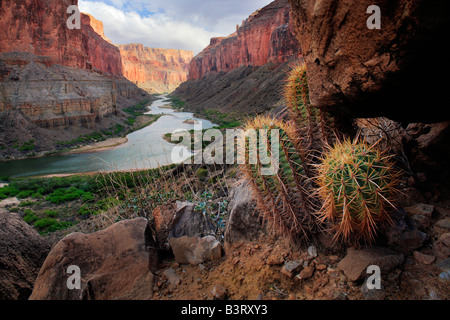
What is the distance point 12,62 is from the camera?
96.6 ft

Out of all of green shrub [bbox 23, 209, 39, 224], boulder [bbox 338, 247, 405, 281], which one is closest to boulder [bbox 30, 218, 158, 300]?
boulder [bbox 338, 247, 405, 281]

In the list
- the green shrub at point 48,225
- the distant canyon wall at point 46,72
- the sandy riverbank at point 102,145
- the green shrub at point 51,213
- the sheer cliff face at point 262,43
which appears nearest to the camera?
the green shrub at point 48,225

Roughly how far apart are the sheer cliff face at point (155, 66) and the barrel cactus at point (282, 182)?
13592 centimetres

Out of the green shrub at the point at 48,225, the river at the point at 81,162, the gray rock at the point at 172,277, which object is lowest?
the green shrub at the point at 48,225

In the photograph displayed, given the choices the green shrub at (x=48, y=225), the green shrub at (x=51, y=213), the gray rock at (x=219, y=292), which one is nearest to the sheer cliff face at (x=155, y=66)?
the green shrub at (x=51, y=213)

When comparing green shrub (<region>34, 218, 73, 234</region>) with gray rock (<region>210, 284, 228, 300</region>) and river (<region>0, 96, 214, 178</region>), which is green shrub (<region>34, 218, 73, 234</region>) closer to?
river (<region>0, 96, 214, 178</region>)

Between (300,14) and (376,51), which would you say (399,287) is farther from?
(300,14)

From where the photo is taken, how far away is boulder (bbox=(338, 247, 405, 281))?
2.09 metres

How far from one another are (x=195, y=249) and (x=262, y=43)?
57.6 meters

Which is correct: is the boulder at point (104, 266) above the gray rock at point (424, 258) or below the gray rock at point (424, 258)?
below

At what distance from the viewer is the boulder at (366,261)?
209cm

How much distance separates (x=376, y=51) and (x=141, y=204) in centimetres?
391

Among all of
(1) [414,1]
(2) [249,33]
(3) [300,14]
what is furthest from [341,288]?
(2) [249,33]

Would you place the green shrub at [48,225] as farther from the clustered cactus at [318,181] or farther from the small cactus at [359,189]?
the small cactus at [359,189]
